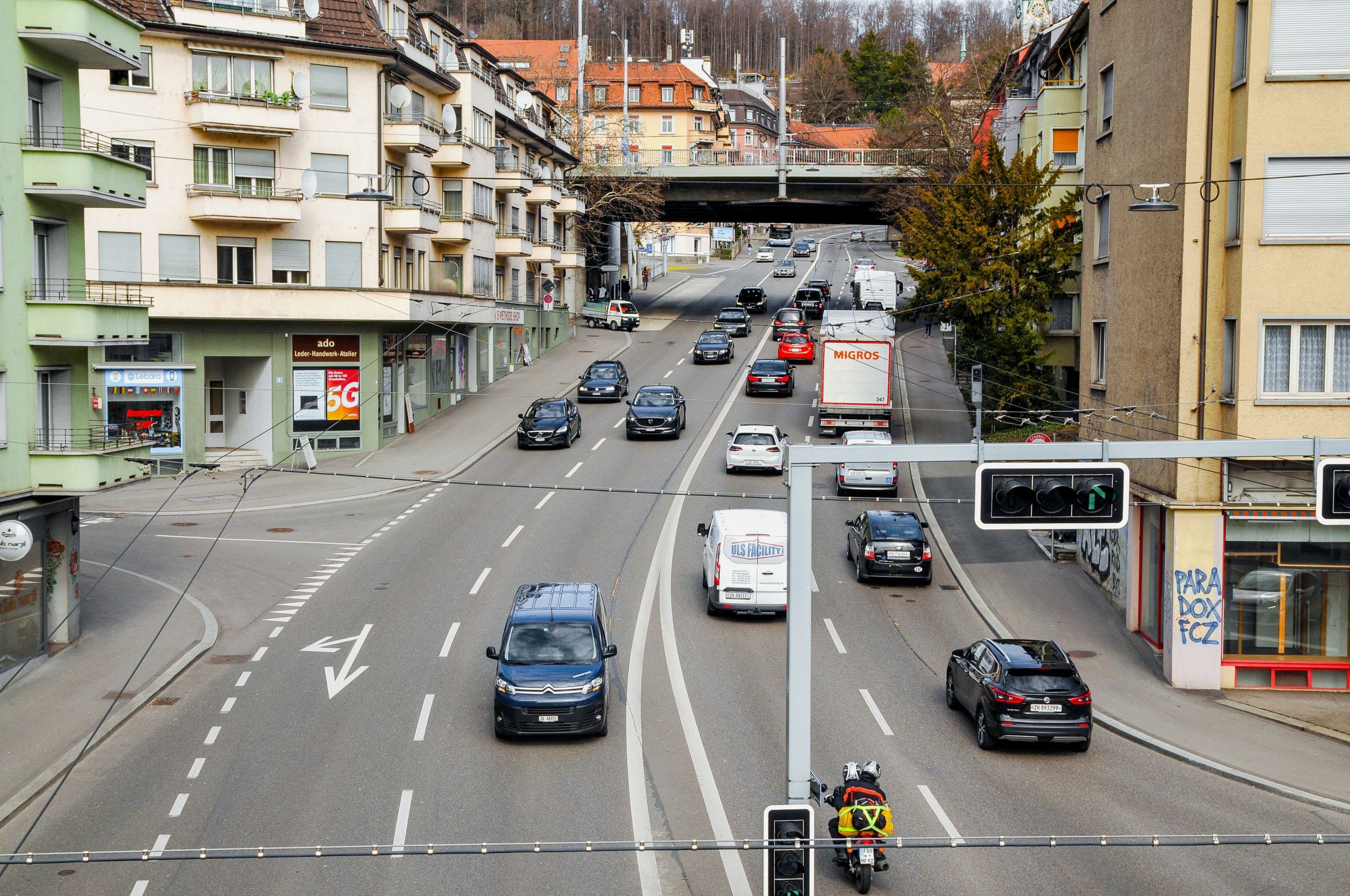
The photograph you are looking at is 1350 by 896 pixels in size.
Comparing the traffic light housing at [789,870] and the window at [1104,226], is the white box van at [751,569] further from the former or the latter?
the traffic light housing at [789,870]

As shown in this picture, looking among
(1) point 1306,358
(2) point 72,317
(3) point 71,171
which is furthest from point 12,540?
(1) point 1306,358

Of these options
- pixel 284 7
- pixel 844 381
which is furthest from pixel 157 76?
pixel 844 381

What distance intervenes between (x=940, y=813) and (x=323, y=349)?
110 feet

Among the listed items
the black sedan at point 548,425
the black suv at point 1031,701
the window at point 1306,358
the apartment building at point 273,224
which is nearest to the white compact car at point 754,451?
the black sedan at point 548,425

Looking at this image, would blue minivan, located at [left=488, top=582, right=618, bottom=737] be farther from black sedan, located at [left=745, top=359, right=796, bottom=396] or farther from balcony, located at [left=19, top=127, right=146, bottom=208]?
Result: black sedan, located at [left=745, top=359, right=796, bottom=396]

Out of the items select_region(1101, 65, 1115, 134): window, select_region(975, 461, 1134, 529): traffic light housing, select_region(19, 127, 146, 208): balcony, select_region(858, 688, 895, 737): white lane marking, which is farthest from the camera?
select_region(1101, 65, 1115, 134): window

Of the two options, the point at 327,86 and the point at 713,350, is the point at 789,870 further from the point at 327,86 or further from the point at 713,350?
the point at 713,350

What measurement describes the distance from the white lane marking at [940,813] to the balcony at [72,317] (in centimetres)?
1689

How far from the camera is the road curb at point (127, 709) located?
1689cm

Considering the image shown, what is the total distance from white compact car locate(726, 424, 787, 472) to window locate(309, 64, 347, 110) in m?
18.4

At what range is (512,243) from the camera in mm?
61375

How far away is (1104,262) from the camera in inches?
1196

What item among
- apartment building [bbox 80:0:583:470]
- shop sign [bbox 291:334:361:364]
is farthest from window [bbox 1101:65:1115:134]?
shop sign [bbox 291:334:361:364]

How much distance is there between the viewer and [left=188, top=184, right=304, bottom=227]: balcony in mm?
42219
